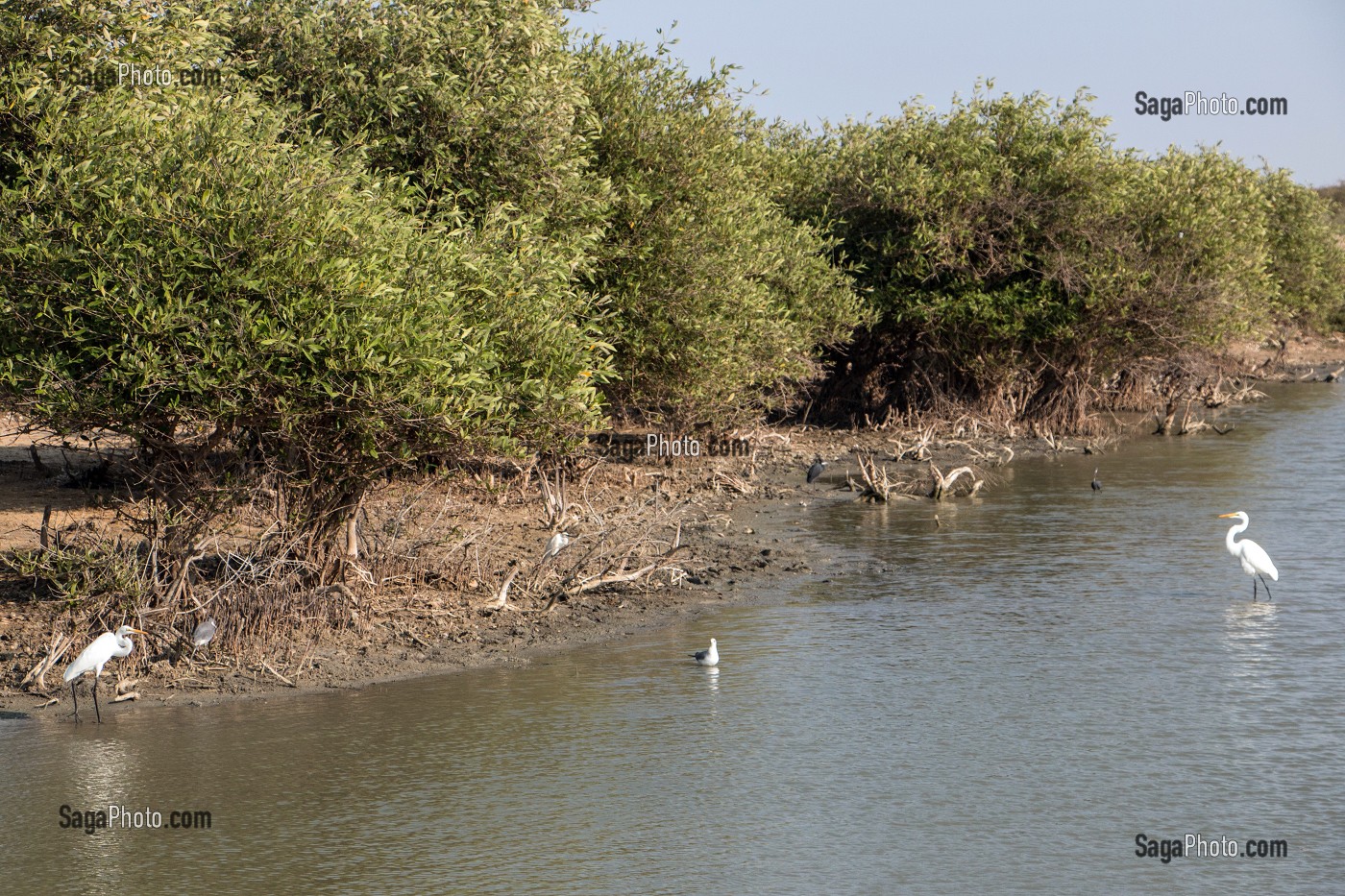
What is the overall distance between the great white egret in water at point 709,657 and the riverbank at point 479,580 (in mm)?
1789

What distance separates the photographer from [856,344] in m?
38.2

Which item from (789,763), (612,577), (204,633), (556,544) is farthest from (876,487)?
(204,633)

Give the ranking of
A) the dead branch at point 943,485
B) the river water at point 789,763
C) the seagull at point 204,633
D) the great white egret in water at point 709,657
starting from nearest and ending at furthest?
the river water at point 789,763 < the seagull at point 204,633 < the great white egret in water at point 709,657 < the dead branch at point 943,485

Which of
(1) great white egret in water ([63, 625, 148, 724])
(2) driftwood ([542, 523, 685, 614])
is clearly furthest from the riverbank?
(1) great white egret in water ([63, 625, 148, 724])

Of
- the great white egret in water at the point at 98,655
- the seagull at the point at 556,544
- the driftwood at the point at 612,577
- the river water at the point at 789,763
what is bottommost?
the river water at the point at 789,763

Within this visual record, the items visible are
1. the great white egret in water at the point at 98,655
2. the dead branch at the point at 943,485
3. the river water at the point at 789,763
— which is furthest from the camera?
the dead branch at the point at 943,485

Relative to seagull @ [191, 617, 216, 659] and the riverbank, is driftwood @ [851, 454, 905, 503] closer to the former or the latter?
the riverbank

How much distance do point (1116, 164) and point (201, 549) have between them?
2729 cm

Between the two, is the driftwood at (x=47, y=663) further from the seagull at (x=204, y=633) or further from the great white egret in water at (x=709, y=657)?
the great white egret in water at (x=709, y=657)

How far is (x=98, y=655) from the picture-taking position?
42.9 ft

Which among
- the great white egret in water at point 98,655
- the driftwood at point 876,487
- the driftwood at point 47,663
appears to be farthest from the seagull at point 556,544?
the driftwood at point 876,487

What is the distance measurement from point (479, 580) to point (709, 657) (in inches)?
154

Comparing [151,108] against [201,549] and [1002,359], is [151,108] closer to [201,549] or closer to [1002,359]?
[201,549]

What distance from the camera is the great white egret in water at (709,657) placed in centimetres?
1499
